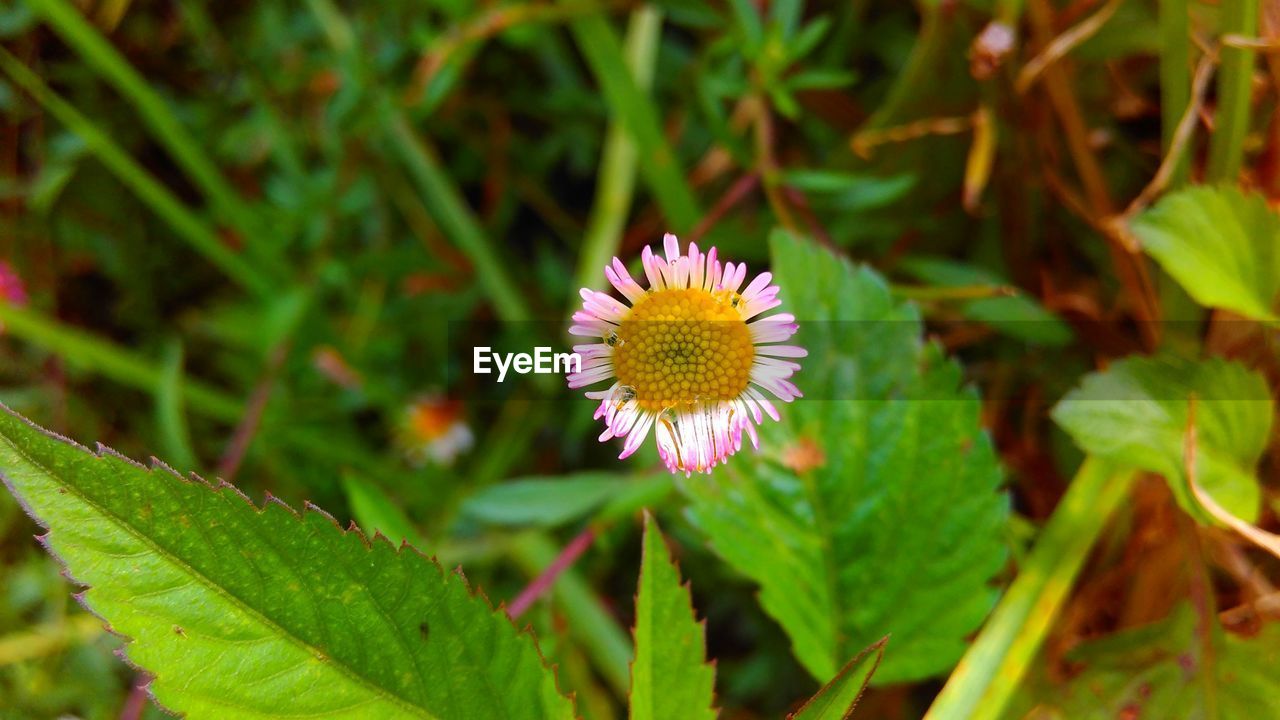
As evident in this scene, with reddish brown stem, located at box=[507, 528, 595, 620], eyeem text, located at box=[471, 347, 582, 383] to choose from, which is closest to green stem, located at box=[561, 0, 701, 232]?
eyeem text, located at box=[471, 347, 582, 383]

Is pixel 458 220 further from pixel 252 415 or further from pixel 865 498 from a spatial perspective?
pixel 865 498

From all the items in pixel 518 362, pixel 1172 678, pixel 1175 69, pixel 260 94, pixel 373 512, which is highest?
pixel 260 94

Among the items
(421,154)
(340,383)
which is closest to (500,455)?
(340,383)

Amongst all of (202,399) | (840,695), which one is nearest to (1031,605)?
(840,695)

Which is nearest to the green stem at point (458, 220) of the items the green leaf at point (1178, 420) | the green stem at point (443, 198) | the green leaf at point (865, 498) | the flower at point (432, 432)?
the green stem at point (443, 198)

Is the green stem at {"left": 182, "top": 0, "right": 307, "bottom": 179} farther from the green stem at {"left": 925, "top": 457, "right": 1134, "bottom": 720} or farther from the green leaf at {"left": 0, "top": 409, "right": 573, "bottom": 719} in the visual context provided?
the green stem at {"left": 925, "top": 457, "right": 1134, "bottom": 720}
